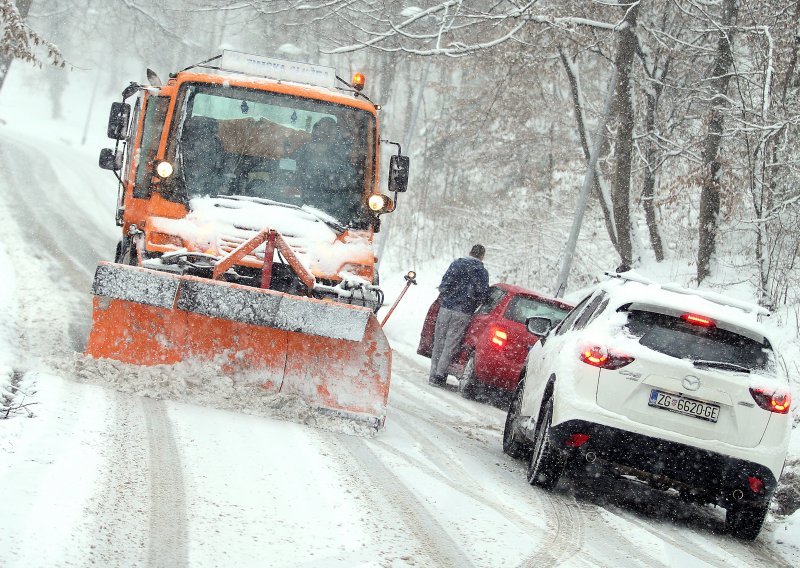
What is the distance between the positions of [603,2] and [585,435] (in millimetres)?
10519

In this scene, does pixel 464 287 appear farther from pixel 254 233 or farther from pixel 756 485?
pixel 756 485

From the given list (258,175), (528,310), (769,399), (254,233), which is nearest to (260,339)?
(254,233)

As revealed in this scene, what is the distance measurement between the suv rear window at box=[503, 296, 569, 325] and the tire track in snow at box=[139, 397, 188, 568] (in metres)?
5.52

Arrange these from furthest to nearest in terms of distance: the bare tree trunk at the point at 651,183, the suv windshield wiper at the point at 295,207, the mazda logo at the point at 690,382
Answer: the bare tree trunk at the point at 651,183
the suv windshield wiper at the point at 295,207
the mazda logo at the point at 690,382

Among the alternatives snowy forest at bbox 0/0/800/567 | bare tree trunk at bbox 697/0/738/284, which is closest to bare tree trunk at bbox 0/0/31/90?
snowy forest at bbox 0/0/800/567

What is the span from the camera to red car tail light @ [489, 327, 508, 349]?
38.0ft

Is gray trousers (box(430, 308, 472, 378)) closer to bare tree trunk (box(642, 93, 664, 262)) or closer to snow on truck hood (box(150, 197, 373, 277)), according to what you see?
snow on truck hood (box(150, 197, 373, 277))

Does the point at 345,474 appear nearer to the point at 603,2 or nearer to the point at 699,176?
the point at 699,176

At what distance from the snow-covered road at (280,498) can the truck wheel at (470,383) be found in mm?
2213

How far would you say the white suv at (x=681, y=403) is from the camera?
660 centimetres

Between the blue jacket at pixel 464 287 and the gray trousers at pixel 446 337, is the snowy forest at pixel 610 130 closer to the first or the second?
the blue jacket at pixel 464 287

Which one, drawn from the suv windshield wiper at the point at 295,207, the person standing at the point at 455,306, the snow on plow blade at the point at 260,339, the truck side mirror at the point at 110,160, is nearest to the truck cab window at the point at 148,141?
the truck side mirror at the point at 110,160

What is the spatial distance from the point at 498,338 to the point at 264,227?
3896mm

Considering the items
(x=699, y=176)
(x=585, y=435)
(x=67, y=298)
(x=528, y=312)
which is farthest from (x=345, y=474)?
(x=699, y=176)
